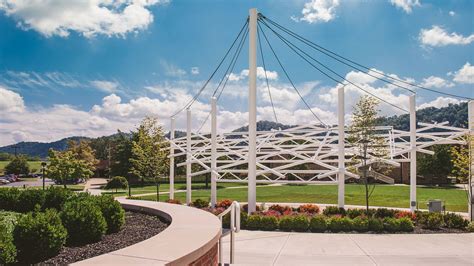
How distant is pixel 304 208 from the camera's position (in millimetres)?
18188

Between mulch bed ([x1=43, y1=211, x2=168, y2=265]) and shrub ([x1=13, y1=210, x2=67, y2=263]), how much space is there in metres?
0.14

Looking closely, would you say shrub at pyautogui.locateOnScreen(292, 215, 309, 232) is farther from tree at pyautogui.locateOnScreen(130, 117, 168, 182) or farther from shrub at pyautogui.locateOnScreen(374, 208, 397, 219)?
tree at pyautogui.locateOnScreen(130, 117, 168, 182)

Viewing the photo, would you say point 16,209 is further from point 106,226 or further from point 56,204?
point 106,226

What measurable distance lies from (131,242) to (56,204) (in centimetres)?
382

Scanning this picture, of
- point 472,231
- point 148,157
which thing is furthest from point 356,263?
point 148,157

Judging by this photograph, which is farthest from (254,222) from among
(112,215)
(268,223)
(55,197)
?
(112,215)

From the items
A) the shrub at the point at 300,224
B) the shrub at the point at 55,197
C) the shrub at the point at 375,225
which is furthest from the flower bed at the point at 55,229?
the shrub at the point at 375,225

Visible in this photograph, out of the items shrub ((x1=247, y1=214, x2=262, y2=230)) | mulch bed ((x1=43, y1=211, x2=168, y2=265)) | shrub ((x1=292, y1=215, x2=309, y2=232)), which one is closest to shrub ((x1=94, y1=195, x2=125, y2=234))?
mulch bed ((x1=43, y1=211, x2=168, y2=265))

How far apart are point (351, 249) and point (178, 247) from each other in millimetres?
8180

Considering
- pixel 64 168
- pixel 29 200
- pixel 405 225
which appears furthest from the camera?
pixel 64 168

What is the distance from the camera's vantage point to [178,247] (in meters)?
→ 4.20

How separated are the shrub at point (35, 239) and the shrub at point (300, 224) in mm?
10958

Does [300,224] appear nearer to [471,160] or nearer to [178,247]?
[471,160]

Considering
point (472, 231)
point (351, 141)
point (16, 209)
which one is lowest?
point (472, 231)
